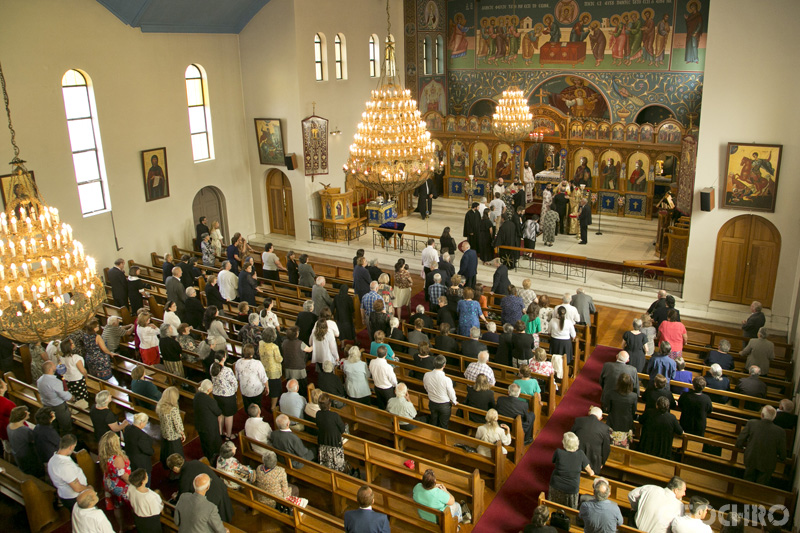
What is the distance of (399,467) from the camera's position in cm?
852

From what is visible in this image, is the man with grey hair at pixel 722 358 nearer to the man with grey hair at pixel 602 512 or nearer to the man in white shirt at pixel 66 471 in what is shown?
the man with grey hair at pixel 602 512

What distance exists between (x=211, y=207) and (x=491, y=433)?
14.3 metres

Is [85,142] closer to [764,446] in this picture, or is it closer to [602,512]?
[602,512]

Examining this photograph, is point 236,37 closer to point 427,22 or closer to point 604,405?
point 427,22

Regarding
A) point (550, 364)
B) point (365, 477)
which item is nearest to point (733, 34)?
point (550, 364)

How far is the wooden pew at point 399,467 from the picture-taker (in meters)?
8.09

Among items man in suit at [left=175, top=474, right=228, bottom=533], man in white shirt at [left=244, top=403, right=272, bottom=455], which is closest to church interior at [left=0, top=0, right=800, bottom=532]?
man in white shirt at [left=244, top=403, right=272, bottom=455]

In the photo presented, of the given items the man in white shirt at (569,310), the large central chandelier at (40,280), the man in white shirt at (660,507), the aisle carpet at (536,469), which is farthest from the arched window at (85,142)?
the man in white shirt at (660,507)

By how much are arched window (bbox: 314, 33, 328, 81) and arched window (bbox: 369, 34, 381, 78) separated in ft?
8.06

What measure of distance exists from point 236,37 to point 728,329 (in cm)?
1581

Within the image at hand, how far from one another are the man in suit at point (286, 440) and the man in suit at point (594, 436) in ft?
11.7

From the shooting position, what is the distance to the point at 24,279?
7.64 meters

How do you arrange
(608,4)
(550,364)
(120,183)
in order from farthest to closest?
1. (608,4)
2. (120,183)
3. (550,364)

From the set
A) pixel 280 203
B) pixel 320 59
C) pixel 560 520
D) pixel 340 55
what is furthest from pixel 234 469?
pixel 340 55
